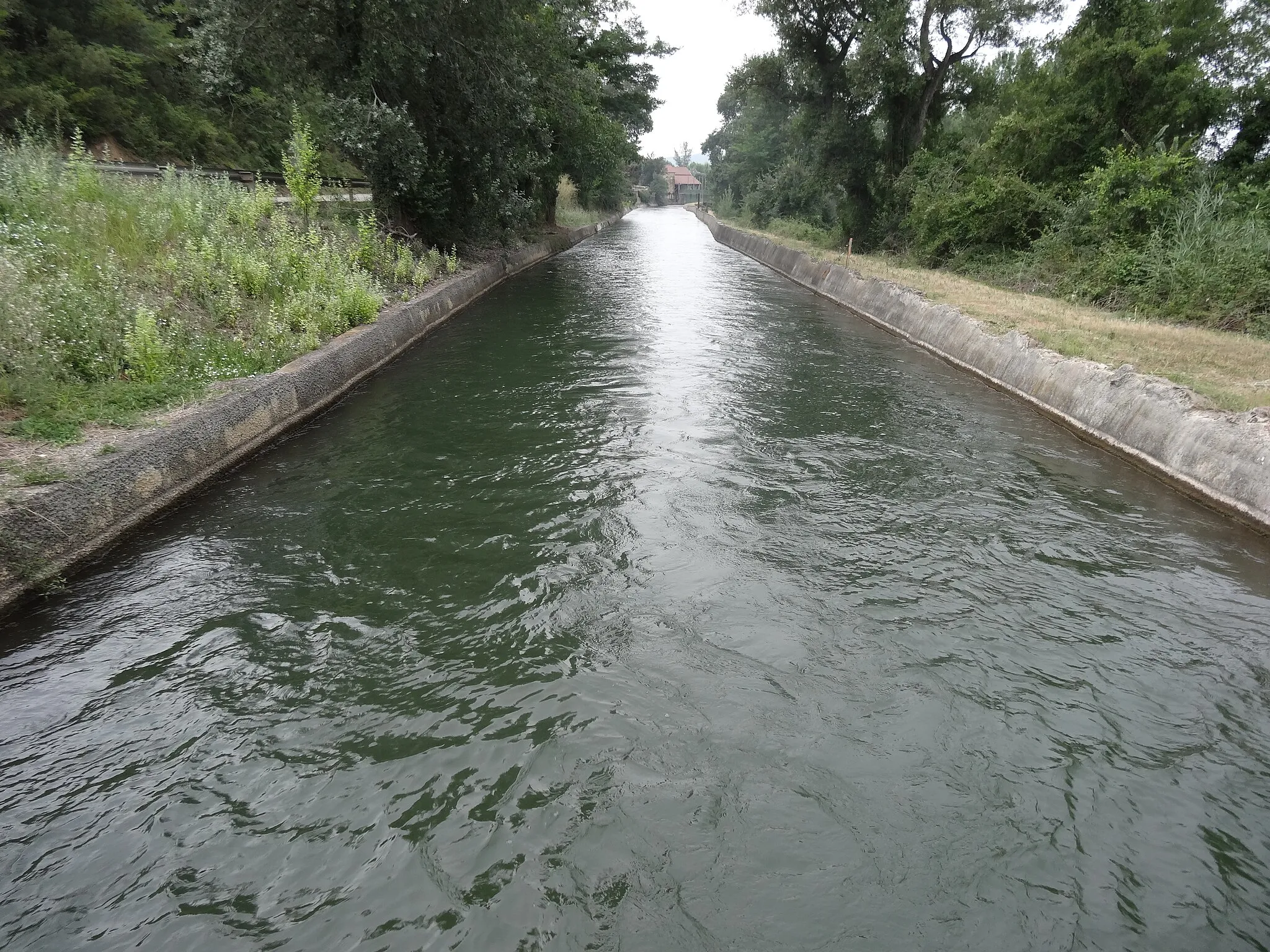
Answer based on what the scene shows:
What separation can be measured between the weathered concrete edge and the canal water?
21cm

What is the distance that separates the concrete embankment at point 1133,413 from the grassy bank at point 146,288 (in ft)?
31.1

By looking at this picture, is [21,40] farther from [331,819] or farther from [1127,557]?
[1127,557]

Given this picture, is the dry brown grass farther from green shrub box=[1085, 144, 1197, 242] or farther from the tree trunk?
the tree trunk

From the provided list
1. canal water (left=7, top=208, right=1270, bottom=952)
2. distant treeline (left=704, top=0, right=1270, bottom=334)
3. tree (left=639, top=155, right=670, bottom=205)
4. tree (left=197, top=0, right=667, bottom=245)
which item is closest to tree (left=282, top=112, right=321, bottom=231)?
tree (left=197, top=0, right=667, bottom=245)

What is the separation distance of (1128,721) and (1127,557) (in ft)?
7.43

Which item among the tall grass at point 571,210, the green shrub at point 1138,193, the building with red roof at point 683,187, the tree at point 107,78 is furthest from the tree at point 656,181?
the green shrub at point 1138,193

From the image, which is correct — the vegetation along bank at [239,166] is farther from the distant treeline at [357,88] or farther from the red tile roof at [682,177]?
the red tile roof at [682,177]

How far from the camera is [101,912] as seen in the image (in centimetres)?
292

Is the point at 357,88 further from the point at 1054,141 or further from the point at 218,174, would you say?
the point at 1054,141

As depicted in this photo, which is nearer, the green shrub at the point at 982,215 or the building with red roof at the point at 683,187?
the green shrub at the point at 982,215

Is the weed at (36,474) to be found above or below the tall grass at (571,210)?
below

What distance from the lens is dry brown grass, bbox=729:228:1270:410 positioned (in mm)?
8414

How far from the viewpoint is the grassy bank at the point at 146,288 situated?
21.1 feet

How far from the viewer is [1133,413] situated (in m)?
8.19
